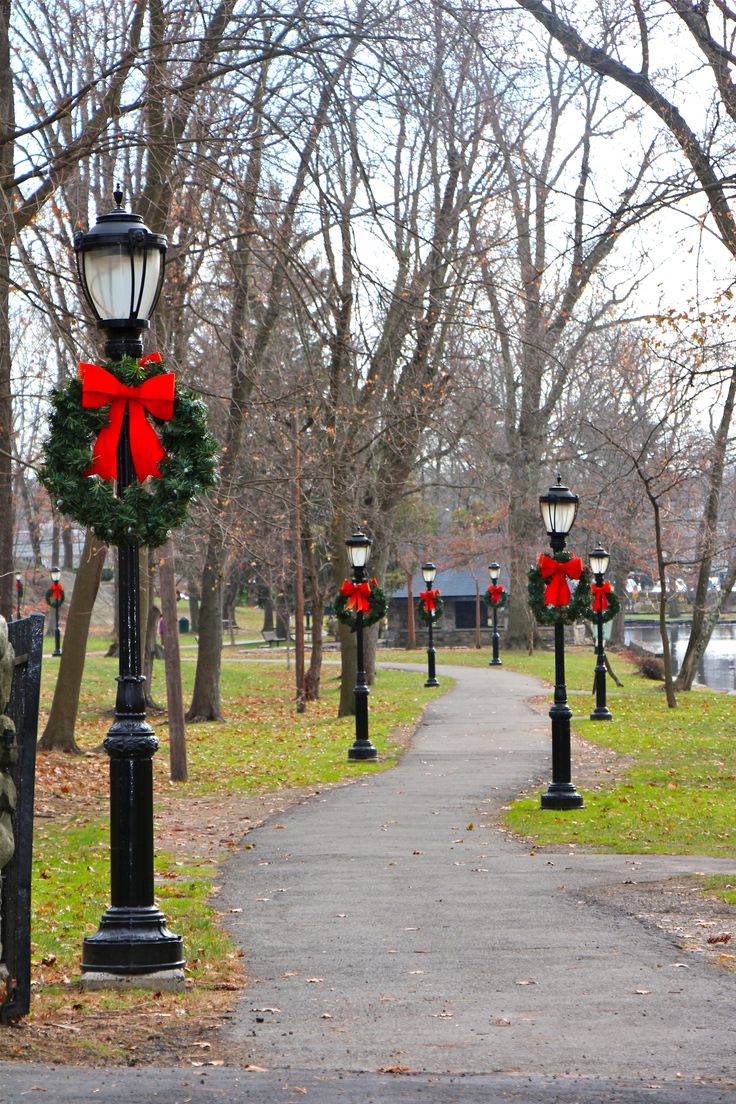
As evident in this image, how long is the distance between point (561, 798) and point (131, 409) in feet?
A: 28.5

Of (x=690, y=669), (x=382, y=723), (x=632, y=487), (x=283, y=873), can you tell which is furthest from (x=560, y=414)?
(x=283, y=873)

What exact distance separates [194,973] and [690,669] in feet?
98.4

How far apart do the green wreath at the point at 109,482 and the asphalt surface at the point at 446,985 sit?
246 centimetres

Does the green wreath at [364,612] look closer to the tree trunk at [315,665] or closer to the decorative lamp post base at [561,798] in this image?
the decorative lamp post base at [561,798]

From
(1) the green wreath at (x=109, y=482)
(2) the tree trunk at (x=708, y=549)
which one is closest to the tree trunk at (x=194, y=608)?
(2) the tree trunk at (x=708, y=549)

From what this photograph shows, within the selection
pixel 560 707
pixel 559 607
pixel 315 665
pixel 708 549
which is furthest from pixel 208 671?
pixel 560 707

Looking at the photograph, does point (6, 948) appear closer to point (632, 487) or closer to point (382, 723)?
point (382, 723)

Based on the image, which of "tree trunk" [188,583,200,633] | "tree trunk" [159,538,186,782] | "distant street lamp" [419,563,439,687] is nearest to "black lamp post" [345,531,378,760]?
"tree trunk" [159,538,186,782]

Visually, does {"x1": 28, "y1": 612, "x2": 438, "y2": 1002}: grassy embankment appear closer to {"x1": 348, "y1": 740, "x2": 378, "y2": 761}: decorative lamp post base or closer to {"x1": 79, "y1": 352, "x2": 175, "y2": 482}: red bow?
{"x1": 348, "y1": 740, "x2": 378, "y2": 761}: decorative lamp post base

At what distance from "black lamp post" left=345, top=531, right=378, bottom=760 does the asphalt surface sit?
6.29 metres

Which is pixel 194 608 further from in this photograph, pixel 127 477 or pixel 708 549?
pixel 127 477

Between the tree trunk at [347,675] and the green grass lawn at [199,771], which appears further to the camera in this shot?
the tree trunk at [347,675]

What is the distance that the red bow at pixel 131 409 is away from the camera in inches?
288

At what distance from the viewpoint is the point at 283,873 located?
423 inches
